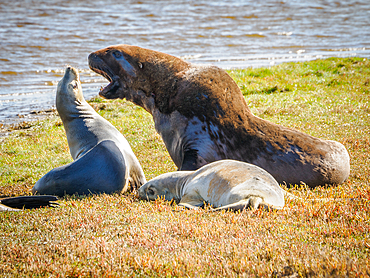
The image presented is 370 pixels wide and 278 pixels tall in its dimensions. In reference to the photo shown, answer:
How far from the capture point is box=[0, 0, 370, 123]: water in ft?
69.3

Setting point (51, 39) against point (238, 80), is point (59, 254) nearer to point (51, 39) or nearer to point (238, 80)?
point (238, 80)

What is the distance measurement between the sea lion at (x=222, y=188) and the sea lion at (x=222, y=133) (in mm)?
687

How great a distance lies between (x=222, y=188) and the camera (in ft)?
15.2

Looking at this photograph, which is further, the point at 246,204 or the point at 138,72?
the point at 138,72

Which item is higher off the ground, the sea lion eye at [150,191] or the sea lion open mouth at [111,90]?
the sea lion open mouth at [111,90]

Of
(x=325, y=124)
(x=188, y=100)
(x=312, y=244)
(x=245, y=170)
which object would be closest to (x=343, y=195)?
(x=245, y=170)

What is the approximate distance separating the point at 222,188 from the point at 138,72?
132 inches

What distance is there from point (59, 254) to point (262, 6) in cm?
6147

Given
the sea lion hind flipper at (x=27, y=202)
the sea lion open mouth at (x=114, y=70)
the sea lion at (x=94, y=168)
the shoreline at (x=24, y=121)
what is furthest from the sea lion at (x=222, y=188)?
the shoreline at (x=24, y=121)

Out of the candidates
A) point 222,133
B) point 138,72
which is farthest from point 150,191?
point 138,72

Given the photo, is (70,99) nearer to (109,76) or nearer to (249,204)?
(109,76)

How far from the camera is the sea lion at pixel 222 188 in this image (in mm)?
4223

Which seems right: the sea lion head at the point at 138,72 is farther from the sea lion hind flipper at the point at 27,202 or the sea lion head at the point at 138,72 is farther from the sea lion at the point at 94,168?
the sea lion hind flipper at the point at 27,202

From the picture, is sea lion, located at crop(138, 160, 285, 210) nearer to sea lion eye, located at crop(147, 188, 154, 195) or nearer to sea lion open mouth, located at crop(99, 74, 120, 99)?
sea lion eye, located at crop(147, 188, 154, 195)
